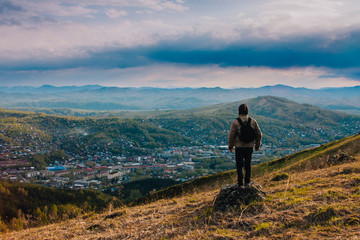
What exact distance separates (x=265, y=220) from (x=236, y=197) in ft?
5.11

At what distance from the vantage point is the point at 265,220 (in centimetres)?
641

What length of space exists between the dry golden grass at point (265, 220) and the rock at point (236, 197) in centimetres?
29

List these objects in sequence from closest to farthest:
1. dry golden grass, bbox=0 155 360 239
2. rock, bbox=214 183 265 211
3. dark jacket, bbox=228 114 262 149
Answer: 1. dry golden grass, bbox=0 155 360 239
2. rock, bbox=214 183 265 211
3. dark jacket, bbox=228 114 262 149

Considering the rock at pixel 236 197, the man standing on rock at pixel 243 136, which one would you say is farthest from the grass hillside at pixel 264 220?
the man standing on rock at pixel 243 136

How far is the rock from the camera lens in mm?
7742

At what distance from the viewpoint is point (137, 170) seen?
356 feet

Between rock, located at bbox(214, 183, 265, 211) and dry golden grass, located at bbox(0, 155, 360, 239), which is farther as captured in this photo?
rock, located at bbox(214, 183, 265, 211)

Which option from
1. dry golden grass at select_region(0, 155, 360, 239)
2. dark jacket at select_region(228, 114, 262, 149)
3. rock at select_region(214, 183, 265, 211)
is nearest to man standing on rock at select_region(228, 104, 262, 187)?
dark jacket at select_region(228, 114, 262, 149)

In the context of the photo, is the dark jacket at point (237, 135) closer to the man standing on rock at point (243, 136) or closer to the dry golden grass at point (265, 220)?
the man standing on rock at point (243, 136)

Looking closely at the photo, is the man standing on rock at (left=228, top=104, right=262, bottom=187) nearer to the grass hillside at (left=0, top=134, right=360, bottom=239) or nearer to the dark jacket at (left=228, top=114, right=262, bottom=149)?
the dark jacket at (left=228, top=114, right=262, bottom=149)

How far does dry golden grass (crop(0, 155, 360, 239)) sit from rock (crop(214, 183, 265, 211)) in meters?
0.29

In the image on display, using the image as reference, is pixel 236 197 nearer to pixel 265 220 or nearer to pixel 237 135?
pixel 265 220

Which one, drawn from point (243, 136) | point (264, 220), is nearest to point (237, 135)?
point (243, 136)

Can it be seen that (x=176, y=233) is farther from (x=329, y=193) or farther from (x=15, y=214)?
(x=15, y=214)
